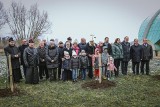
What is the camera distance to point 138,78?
15.6m

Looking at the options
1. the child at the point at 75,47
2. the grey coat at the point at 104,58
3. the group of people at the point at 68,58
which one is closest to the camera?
the group of people at the point at 68,58

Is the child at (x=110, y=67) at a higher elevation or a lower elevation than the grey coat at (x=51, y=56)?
lower

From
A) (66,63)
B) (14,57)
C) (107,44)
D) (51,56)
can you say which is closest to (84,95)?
(66,63)

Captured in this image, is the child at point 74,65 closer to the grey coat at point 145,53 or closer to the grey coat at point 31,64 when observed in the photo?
the grey coat at point 31,64

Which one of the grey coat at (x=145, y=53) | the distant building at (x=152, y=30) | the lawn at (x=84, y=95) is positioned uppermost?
the distant building at (x=152, y=30)

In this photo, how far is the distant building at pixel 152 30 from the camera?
209 feet

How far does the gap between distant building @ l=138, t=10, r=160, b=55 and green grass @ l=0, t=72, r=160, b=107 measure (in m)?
51.5

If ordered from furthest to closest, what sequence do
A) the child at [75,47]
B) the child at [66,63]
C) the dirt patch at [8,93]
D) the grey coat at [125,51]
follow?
the grey coat at [125,51] → the child at [75,47] → the child at [66,63] → the dirt patch at [8,93]

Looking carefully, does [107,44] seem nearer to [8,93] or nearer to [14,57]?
[14,57]

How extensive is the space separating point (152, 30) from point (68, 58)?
55.9m

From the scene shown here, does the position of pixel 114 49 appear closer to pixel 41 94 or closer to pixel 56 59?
pixel 56 59

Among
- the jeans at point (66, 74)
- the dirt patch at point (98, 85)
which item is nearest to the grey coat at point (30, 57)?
the jeans at point (66, 74)

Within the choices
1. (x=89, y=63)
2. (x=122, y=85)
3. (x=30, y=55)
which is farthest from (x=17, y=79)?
(x=122, y=85)

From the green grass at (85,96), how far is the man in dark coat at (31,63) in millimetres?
445
